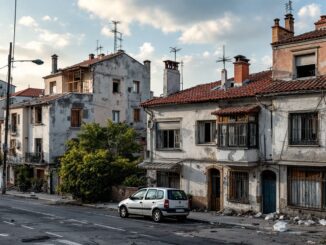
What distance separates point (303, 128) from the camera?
22.5 meters

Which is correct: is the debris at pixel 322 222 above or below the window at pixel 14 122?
below

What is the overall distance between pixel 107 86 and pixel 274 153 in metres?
25.4

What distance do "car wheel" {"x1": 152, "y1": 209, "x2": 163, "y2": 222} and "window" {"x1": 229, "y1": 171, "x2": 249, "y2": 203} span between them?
4.99 m

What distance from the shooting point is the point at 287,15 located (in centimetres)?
2867

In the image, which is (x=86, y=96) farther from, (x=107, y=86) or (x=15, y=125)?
(x=15, y=125)

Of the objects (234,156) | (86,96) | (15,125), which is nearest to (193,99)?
(234,156)

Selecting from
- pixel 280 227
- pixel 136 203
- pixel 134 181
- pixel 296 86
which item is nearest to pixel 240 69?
pixel 296 86

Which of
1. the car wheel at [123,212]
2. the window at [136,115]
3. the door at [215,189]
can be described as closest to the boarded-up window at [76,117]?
the window at [136,115]

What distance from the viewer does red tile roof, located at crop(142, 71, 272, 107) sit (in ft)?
82.7

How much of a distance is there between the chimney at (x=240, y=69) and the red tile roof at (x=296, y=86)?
12.6ft

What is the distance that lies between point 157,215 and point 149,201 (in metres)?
0.90

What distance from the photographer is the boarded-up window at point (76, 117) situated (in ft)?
144

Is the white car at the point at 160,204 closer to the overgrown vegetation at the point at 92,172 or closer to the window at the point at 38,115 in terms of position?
the overgrown vegetation at the point at 92,172

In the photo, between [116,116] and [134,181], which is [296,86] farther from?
[116,116]
